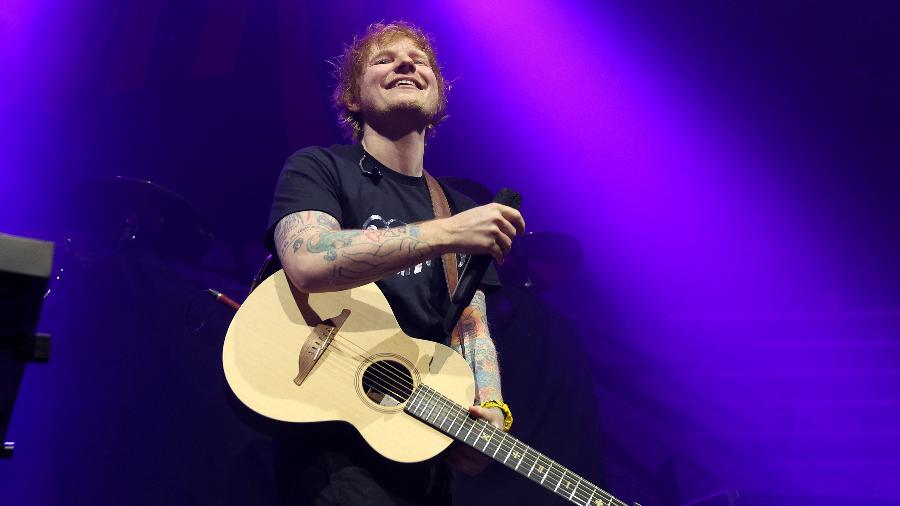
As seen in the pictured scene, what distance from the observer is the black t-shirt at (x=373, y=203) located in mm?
2600

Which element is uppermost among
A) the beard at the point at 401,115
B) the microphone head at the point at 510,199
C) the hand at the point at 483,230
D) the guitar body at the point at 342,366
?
the beard at the point at 401,115

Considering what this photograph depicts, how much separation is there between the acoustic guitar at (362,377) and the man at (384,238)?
0.07 meters

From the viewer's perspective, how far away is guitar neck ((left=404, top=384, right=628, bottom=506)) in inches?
93.4

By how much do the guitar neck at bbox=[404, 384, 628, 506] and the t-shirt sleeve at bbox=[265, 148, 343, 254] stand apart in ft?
2.09

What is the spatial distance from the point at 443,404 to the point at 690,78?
3759 millimetres

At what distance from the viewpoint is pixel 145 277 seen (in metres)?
4.80

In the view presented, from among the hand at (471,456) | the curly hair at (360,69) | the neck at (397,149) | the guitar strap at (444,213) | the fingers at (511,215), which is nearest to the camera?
the fingers at (511,215)

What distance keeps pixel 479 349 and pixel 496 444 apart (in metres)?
0.51

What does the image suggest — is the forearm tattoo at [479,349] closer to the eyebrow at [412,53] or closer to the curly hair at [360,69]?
the curly hair at [360,69]

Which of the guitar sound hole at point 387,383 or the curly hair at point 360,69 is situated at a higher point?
the curly hair at point 360,69

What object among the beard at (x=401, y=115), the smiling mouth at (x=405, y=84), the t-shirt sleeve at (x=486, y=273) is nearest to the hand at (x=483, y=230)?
the t-shirt sleeve at (x=486, y=273)

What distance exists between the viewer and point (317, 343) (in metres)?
2.37

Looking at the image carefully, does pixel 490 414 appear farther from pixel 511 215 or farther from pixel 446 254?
pixel 511 215

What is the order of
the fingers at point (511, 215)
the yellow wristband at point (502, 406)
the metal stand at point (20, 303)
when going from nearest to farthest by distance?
the metal stand at point (20, 303) < the fingers at point (511, 215) < the yellow wristband at point (502, 406)
